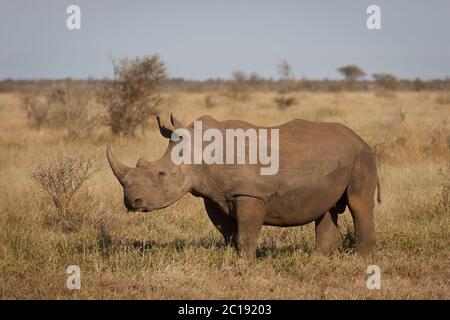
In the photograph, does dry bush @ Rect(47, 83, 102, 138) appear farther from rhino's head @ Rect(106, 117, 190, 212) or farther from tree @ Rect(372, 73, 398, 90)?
tree @ Rect(372, 73, 398, 90)

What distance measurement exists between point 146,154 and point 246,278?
328 inches

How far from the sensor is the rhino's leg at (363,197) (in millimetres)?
6578

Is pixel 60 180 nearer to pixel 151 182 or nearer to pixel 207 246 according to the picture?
pixel 207 246

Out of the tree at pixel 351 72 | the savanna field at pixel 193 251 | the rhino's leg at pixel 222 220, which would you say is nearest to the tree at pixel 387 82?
the tree at pixel 351 72

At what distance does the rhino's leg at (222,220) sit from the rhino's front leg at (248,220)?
1.05 ft

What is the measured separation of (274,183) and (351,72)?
255 ft

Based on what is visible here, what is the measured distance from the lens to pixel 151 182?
567 centimetres

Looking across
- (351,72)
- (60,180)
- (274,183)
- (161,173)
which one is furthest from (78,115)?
(351,72)

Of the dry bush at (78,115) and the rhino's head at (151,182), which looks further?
the dry bush at (78,115)

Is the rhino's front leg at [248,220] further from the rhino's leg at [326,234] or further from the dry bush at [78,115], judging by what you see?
the dry bush at [78,115]

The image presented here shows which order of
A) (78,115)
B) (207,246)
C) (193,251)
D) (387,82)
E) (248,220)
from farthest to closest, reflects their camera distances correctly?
(387,82) → (78,115) → (207,246) → (193,251) → (248,220)

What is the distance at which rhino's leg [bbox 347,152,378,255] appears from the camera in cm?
658

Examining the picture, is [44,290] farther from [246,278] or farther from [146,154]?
[146,154]

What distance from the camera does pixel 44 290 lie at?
5.46 m
